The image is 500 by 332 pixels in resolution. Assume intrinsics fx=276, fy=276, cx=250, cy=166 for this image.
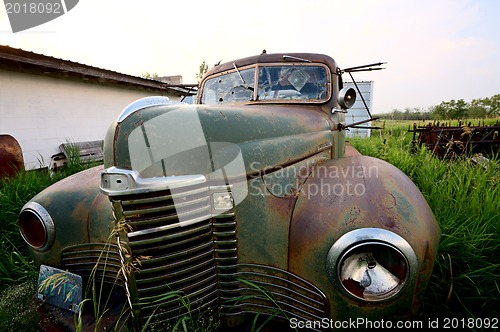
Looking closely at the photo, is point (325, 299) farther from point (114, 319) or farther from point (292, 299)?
point (114, 319)

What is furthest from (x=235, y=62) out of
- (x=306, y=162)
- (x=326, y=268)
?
(x=326, y=268)

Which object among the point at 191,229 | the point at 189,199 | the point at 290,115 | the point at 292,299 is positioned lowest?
the point at 292,299

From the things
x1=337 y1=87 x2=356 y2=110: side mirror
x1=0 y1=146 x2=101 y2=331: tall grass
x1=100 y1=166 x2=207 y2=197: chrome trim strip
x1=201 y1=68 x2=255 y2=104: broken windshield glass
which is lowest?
x1=0 y1=146 x2=101 y2=331: tall grass

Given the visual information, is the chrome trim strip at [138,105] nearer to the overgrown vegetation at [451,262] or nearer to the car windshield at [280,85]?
the overgrown vegetation at [451,262]

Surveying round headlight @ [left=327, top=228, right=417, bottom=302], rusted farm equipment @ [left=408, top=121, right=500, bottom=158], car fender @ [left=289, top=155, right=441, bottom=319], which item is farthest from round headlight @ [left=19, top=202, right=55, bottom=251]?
rusted farm equipment @ [left=408, top=121, right=500, bottom=158]

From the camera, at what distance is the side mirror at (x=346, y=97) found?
105 inches

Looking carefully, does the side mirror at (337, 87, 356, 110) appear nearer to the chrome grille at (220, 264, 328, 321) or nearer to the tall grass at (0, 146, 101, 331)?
the chrome grille at (220, 264, 328, 321)

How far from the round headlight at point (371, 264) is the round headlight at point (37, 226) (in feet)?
5.96

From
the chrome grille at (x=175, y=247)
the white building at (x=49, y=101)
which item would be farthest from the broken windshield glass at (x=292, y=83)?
the white building at (x=49, y=101)

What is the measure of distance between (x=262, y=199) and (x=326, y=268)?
1.54 ft

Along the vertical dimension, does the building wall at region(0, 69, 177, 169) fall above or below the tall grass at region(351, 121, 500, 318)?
above

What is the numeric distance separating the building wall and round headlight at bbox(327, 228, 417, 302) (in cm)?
602

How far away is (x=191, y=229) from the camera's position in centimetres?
135

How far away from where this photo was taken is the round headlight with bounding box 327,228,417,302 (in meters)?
1.25
